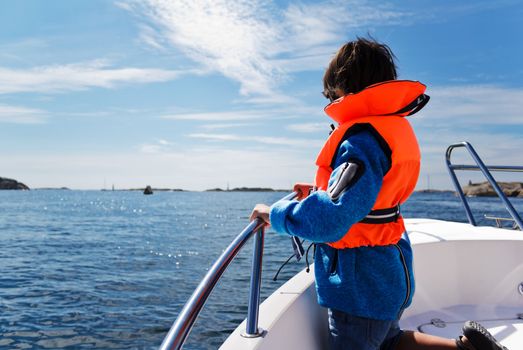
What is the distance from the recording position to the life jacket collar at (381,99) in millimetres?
1267

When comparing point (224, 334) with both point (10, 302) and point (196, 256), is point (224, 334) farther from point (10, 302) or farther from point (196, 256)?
point (196, 256)

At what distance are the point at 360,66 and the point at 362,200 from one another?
44cm

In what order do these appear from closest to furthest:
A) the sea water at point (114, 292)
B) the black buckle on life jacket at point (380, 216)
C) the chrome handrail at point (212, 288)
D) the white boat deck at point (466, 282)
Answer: the chrome handrail at point (212, 288) → the black buckle on life jacket at point (380, 216) → the white boat deck at point (466, 282) → the sea water at point (114, 292)

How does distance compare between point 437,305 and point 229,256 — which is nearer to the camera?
point 229,256

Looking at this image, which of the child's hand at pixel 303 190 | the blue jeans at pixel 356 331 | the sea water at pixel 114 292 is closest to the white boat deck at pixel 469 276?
the child's hand at pixel 303 190

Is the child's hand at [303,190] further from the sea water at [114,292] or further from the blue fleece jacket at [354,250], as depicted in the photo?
the sea water at [114,292]

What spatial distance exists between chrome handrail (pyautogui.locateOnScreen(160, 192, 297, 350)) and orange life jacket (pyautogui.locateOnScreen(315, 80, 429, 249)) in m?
0.32

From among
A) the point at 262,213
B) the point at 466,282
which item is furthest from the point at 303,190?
the point at 466,282

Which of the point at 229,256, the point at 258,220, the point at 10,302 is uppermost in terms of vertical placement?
the point at 258,220

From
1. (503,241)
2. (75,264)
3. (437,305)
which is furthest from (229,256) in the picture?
(75,264)

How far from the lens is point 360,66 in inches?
53.1

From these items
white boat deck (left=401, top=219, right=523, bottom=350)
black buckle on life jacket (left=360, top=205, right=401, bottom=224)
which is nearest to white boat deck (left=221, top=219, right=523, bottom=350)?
white boat deck (left=401, top=219, right=523, bottom=350)

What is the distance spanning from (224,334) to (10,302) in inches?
224

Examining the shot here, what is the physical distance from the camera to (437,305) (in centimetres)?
292
